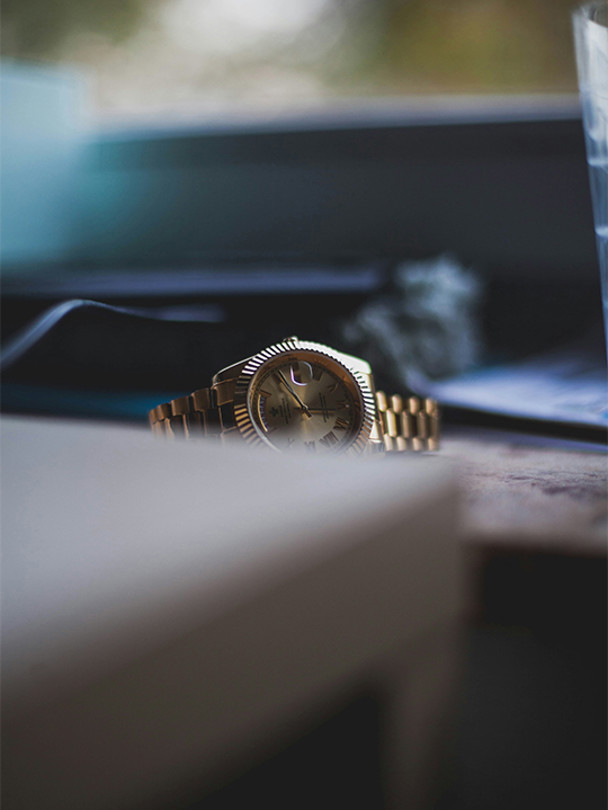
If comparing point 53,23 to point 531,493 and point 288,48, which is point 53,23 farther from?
point 531,493

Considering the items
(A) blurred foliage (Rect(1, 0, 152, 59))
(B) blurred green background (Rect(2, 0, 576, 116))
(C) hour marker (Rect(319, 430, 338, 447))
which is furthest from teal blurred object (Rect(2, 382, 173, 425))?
(A) blurred foliage (Rect(1, 0, 152, 59))

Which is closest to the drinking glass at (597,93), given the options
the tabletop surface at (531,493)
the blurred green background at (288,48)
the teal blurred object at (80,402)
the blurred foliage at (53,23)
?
the tabletop surface at (531,493)

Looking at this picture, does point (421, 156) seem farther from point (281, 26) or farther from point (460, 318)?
point (281, 26)

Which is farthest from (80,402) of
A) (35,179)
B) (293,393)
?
(35,179)

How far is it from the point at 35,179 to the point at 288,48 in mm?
501

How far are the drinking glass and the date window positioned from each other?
0.69 feet

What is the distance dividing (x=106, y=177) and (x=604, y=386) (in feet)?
2.81

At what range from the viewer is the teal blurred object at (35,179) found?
1.27 meters

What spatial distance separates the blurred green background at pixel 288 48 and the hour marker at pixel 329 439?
100 cm

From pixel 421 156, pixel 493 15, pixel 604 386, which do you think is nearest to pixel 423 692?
pixel 604 386

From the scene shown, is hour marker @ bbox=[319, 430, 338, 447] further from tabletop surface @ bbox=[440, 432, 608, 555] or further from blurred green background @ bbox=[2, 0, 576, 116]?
blurred green background @ bbox=[2, 0, 576, 116]

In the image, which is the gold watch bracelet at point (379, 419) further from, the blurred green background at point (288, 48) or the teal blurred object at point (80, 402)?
the blurred green background at point (288, 48)

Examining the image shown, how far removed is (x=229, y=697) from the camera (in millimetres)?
266

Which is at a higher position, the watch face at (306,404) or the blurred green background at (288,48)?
the blurred green background at (288,48)
